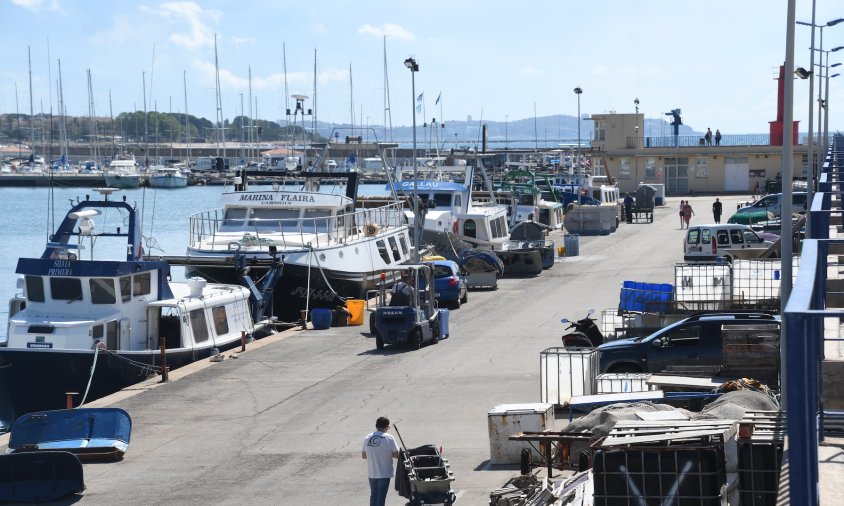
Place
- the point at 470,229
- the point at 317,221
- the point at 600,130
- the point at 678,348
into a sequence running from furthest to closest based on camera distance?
the point at 600,130 → the point at 470,229 → the point at 317,221 → the point at 678,348

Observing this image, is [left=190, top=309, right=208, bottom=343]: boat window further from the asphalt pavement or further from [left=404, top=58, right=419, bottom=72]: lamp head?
[left=404, top=58, right=419, bottom=72]: lamp head

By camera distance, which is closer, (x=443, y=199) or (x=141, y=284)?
(x=141, y=284)

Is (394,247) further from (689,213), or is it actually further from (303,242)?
(689,213)

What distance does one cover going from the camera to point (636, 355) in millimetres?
21828

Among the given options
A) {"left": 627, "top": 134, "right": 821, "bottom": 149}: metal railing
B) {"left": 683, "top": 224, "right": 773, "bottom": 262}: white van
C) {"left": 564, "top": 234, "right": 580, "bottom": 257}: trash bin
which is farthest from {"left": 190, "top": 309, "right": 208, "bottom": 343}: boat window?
{"left": 627, "top": 134, "right": 821, "bottom": 149}: metal railing

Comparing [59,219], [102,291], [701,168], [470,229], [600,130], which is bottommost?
[59,219]

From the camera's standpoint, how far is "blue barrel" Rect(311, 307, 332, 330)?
32.0 metres

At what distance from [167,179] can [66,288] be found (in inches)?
5172

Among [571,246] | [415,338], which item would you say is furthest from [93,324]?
[571,246]

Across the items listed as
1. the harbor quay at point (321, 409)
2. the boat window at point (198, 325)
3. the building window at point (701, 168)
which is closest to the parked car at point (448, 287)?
the harbor quay at point (321, 409)

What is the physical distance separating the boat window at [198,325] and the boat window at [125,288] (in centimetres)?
203

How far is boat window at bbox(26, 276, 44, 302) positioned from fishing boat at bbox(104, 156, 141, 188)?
115795mm

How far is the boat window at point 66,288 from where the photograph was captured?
25241 millimetres

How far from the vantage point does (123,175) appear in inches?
5728
